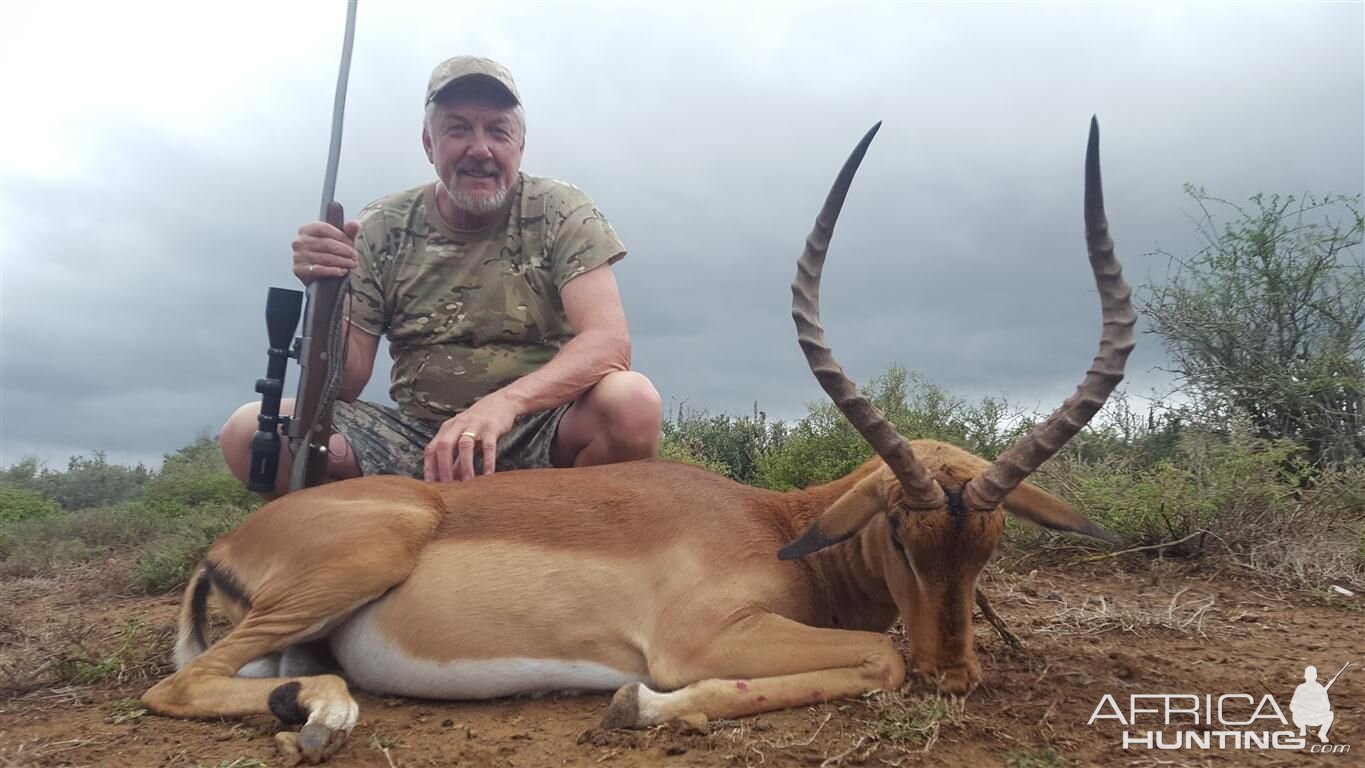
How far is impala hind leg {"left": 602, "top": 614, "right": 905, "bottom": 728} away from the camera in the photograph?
11.6 ft

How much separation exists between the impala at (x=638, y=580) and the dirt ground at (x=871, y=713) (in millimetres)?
132

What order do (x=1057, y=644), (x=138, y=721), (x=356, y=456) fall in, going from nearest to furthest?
(x=138, y=721)
(x=1057, y=644)
(x=356, y=456)

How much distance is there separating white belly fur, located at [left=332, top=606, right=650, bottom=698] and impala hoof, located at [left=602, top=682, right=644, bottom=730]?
1.41 ft

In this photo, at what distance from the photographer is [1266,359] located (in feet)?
34.8

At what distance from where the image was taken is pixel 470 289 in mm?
6191

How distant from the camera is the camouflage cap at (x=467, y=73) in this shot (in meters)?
6.18

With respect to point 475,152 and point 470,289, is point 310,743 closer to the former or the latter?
point 470,289

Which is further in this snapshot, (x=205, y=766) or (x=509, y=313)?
(x=509, y=313)

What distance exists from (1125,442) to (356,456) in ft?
27.1

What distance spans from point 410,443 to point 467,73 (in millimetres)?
2412

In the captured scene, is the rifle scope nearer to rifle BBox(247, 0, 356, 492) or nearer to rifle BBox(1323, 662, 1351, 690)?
rifle BBox(247, 0, 356, 492)

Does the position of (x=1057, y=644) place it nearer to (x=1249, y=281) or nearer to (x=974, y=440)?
(x=974, y=440)

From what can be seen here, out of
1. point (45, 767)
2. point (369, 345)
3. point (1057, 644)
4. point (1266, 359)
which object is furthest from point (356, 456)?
point (1266, 359)

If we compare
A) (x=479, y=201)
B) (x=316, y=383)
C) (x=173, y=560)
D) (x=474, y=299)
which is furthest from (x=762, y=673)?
(x=173, y=560)
